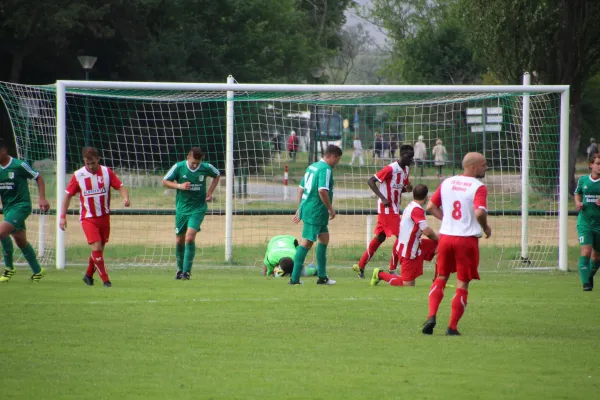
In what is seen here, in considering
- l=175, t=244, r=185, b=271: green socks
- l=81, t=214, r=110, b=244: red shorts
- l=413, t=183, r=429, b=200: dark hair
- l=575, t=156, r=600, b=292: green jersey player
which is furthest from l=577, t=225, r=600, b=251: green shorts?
l=81, t=214, r=110, b=244: red shorts

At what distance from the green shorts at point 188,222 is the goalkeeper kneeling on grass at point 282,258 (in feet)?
4.80

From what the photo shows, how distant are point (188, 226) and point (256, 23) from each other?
3671cm

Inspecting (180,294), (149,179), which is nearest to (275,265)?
(180,294)

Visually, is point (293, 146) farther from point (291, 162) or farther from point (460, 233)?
point (460, 233)

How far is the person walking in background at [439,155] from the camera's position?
2381cm

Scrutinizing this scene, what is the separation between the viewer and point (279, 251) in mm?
15312

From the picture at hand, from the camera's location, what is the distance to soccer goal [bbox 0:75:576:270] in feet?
53.6

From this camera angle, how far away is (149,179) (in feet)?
73.8

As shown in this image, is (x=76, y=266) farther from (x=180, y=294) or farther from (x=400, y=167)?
(x=400, y=167)

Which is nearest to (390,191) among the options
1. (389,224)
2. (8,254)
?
(389,224)

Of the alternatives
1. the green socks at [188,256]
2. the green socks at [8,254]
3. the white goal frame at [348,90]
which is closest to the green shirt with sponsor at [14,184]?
the green socks at [8,254]

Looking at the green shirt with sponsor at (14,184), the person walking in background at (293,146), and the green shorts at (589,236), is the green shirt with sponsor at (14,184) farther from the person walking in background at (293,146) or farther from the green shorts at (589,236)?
the person walking in background at (293,146)

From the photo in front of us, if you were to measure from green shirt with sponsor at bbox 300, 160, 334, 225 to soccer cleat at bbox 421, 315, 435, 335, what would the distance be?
15.0 feet

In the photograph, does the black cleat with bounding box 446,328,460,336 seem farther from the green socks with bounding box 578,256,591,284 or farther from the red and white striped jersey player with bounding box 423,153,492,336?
the green socks with bounding box 578,256,591,284
